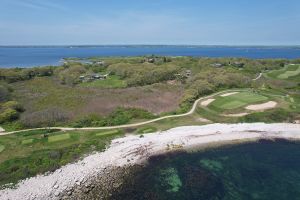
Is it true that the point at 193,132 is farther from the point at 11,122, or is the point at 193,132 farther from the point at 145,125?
the point at 11,122

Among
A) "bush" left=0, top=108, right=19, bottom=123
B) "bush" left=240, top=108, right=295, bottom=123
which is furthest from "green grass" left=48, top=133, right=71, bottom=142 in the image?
"bush" left=240, top=108, right=295, bottom=123

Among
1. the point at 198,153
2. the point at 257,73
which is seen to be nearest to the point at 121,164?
the point at 198,153

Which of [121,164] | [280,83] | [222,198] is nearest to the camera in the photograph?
[222,198]

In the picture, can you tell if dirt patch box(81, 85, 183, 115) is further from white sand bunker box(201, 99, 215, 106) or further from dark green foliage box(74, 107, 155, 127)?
white sand bunker box(201, 99, 215, 106)

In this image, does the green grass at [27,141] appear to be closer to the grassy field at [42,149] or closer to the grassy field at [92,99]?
the grassy field at [42,149]

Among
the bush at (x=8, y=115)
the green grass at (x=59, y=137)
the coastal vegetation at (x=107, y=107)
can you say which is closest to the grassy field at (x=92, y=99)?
the coastal vegetation at (x=107, y=107)

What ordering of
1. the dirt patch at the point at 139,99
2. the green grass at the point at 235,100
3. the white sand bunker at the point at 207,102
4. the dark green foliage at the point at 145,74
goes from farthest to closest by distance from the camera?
the dark green foliage at the point at 145,74, the white sand bunker at the point at 207,102, the dirt patch at the point at 139,99, the green grass at the point at 235,100

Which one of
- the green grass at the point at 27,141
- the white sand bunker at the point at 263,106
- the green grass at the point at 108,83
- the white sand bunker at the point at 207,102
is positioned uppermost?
the white sand bunker at the point at 263,106
